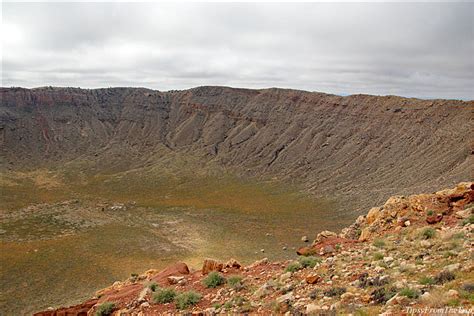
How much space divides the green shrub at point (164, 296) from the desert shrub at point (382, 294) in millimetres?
6279

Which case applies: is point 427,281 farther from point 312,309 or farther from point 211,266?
point 211,266

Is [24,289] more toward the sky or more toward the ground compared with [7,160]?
more toward the ground

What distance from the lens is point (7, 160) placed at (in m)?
84.6

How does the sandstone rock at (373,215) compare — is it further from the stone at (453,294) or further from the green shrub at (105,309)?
the green shrub at (105,309)

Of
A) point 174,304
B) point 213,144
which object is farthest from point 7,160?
point 174,304

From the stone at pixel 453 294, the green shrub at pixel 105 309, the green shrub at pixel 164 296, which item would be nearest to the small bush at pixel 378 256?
the stone at pixel 453 294

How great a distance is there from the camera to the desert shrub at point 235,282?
1160 centimetres

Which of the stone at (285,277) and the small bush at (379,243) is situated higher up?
the small bush at (379,243)

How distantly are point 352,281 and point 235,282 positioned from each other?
401 cm

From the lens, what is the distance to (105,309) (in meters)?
12.0

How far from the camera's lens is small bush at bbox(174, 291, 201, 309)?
10906 millimetres

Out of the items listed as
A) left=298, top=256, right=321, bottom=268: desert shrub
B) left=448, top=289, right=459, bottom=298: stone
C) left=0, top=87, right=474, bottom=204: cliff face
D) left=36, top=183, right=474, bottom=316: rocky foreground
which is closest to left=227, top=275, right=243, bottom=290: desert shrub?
left=36, top=183, right=474, bottom=316: rocky foreground

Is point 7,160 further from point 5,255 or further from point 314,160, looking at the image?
point 314,160

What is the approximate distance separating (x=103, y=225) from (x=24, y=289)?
62.5 ft
